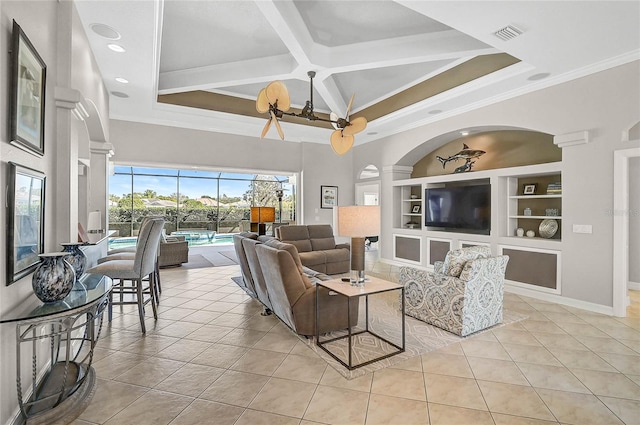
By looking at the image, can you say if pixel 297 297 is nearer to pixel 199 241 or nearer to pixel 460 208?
pixel 460 208

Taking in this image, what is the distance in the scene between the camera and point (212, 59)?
4.79 meters

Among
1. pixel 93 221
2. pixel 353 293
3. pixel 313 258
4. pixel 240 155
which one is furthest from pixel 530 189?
pixel 93 221

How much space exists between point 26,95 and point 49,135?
583 mm

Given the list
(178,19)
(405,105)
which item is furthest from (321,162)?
(178,19)

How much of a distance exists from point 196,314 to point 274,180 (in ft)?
33.3

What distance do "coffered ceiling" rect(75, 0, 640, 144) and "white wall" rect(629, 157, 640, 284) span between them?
2384mm

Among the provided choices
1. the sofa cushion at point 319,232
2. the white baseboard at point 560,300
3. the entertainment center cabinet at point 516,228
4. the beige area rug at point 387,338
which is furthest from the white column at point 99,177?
the white baseboard at point 560,300

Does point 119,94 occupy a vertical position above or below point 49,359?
above

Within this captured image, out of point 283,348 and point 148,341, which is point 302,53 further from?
point 148,341

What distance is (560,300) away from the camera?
431cm

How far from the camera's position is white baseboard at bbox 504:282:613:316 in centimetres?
390

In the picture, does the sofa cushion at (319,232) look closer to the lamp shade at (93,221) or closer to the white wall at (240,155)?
the white wall at (240,155)

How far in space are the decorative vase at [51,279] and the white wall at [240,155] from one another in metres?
5.10

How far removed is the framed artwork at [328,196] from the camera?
8.21 metres
